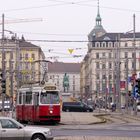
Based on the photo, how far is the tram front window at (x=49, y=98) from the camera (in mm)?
42875

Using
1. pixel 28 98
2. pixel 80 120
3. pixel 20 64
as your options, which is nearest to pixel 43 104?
pixel 28 98

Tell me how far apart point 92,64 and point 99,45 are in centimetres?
549

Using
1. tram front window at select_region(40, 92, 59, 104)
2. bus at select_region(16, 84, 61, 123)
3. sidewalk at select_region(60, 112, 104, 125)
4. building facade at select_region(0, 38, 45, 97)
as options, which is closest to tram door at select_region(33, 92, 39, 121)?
bus at select_region(16, 84, 61, 123)

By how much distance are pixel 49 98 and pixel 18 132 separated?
19169 mm

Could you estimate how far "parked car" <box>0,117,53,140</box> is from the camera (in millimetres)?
23844

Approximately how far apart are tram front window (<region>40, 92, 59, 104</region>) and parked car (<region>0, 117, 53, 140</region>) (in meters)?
18.2

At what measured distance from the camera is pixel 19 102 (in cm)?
4744

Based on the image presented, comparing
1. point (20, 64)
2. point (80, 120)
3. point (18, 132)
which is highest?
point (20, 64)

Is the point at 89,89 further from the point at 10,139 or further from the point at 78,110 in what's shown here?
the point at 10,139

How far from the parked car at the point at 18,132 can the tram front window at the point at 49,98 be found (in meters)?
18.2

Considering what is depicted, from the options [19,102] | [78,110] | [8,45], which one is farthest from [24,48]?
[19,102]

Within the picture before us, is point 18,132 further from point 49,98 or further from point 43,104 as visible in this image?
point 49,98

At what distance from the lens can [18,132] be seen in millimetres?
23938

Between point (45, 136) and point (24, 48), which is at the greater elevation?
point (24, 48)
